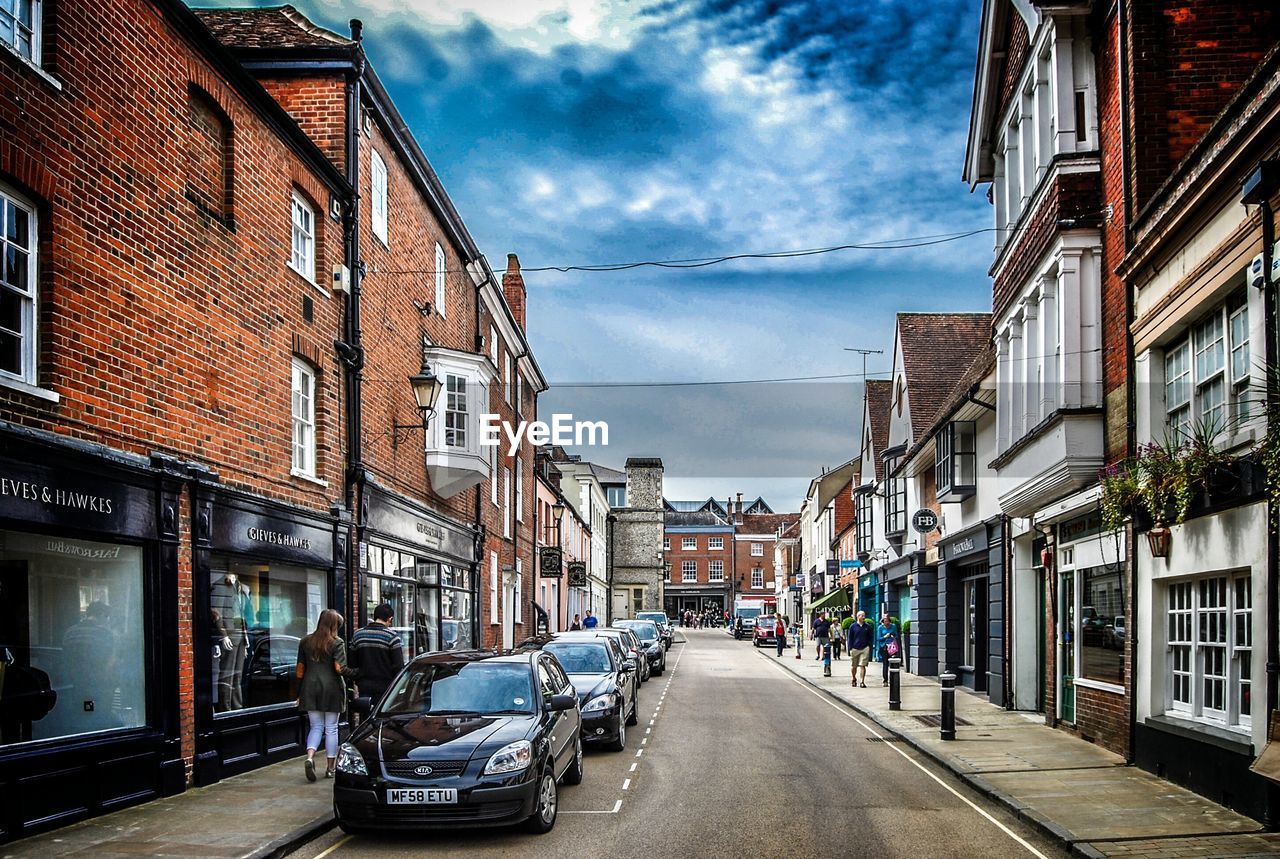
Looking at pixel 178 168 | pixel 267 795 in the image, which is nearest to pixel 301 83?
pixel 178 168

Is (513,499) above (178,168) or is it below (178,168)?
below

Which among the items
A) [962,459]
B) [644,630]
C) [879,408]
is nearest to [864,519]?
[879,408]

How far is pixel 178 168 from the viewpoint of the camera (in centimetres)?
1178

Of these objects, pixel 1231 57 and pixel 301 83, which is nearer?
pixel 1231 57

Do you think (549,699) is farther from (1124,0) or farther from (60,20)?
(1124,0)

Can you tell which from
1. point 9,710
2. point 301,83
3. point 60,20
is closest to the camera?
point 9,710

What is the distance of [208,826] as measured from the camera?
941 cm

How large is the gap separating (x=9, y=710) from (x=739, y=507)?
120 m

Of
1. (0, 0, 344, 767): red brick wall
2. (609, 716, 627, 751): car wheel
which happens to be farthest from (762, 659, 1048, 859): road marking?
(0, 0, 344, 767): red brick wall

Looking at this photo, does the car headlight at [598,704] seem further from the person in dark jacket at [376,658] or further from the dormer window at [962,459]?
the dormer window at [962,459]

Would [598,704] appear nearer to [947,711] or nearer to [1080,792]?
[947,711]

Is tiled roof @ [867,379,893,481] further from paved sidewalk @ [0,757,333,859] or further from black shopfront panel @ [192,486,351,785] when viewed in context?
paved sidewalk @ [0,757,333,859]

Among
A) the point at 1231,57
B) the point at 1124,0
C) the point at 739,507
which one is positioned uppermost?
the point at 1124,0

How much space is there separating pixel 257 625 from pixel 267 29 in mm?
9611
